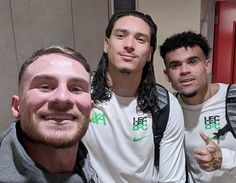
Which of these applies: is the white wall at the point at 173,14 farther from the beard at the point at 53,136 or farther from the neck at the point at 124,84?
the beard at the point at 53,136

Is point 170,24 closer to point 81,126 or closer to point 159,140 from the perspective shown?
point 159,140

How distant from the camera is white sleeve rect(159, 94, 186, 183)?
3.63ft

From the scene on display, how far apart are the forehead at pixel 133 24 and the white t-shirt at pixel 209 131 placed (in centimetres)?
44

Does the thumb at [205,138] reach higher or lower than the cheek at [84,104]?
lower

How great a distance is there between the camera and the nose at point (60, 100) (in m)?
0.65

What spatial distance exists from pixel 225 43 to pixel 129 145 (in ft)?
6.07

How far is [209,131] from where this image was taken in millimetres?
1220

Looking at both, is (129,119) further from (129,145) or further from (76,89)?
(76,89)

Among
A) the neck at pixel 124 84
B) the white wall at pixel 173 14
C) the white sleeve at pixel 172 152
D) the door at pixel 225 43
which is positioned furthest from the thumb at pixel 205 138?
the door at pixel 225 43

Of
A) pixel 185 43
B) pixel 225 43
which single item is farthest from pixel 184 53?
pixel 225 43

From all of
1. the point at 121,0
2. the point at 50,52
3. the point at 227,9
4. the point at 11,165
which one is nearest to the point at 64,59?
the point at 50,52

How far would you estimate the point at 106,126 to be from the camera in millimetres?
1098

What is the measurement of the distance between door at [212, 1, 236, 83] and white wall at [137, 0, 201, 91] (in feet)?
1.84

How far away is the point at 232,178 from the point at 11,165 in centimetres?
101
